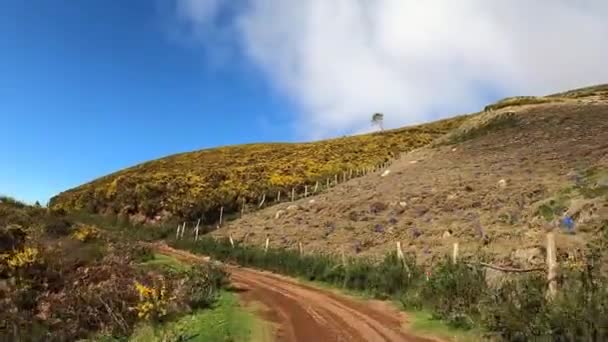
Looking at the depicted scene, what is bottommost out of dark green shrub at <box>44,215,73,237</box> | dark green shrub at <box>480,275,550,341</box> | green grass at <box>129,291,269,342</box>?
green grass at <box>129,291,269,342</box>

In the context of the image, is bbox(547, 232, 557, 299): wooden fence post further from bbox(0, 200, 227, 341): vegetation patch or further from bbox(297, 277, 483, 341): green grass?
bbox(0, 200, 227, 341): vegetation patch

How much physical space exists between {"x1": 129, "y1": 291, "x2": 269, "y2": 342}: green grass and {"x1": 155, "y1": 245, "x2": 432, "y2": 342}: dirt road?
2.17 feet

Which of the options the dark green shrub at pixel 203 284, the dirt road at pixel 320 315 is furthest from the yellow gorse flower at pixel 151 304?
the dirt road at pixel 320 315

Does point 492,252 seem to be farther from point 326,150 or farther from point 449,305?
point 326,150

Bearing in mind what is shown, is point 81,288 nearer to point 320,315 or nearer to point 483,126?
point 320,315

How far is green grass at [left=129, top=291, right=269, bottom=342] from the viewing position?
1434 cm

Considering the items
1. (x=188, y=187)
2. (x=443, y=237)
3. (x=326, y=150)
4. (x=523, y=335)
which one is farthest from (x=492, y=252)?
(x=326, y=150)

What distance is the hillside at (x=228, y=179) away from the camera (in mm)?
57406

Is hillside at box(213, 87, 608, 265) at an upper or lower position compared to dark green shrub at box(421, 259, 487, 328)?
upper

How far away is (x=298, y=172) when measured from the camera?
68.2 m

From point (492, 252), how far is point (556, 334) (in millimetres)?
10873

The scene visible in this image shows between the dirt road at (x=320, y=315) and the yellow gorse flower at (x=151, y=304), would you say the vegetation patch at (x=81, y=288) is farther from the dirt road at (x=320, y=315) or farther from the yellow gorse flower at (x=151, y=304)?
the dirt road at (x=320, y=315)

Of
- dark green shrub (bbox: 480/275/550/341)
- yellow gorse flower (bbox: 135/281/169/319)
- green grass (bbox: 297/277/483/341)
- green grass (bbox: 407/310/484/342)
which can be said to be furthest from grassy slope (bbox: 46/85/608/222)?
dark green shrub (bbox: 480/275/550/341)

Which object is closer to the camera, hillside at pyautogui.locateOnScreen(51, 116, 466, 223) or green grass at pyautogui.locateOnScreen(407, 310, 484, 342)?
green grass at pyautogui.locateOnScreen(407, 310, 484, 342)
